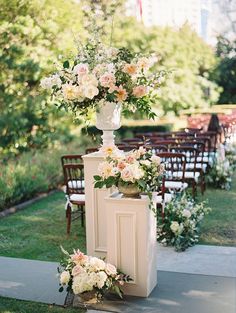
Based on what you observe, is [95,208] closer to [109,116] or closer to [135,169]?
[109,116]

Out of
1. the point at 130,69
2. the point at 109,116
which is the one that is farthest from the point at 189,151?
the point at 130,69

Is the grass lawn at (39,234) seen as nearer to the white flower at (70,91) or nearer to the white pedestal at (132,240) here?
the white pedestal at (132,240)

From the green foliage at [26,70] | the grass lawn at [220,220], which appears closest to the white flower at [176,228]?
→ the grass lawn at [220,220]

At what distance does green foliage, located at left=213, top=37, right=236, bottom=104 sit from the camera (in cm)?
2155

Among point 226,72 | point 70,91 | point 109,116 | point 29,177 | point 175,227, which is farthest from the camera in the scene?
point 226,72

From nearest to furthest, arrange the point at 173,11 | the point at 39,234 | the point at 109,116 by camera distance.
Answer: the point at 109,116 → the point at 39,234 → the point at 173,11

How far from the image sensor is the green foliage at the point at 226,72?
21.5 meters

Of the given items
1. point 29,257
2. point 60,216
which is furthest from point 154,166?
point 60,216

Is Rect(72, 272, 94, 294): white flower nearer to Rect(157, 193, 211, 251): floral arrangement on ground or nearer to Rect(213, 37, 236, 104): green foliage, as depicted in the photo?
Rect(157, 193, 211, 251): floral arrangement on ground

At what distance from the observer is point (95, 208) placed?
4.83m

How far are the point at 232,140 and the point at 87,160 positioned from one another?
8.30 meters

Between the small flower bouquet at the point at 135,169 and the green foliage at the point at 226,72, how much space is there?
59.4 feet

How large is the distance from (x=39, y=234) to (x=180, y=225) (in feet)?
6.48

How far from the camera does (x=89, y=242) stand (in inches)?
194
